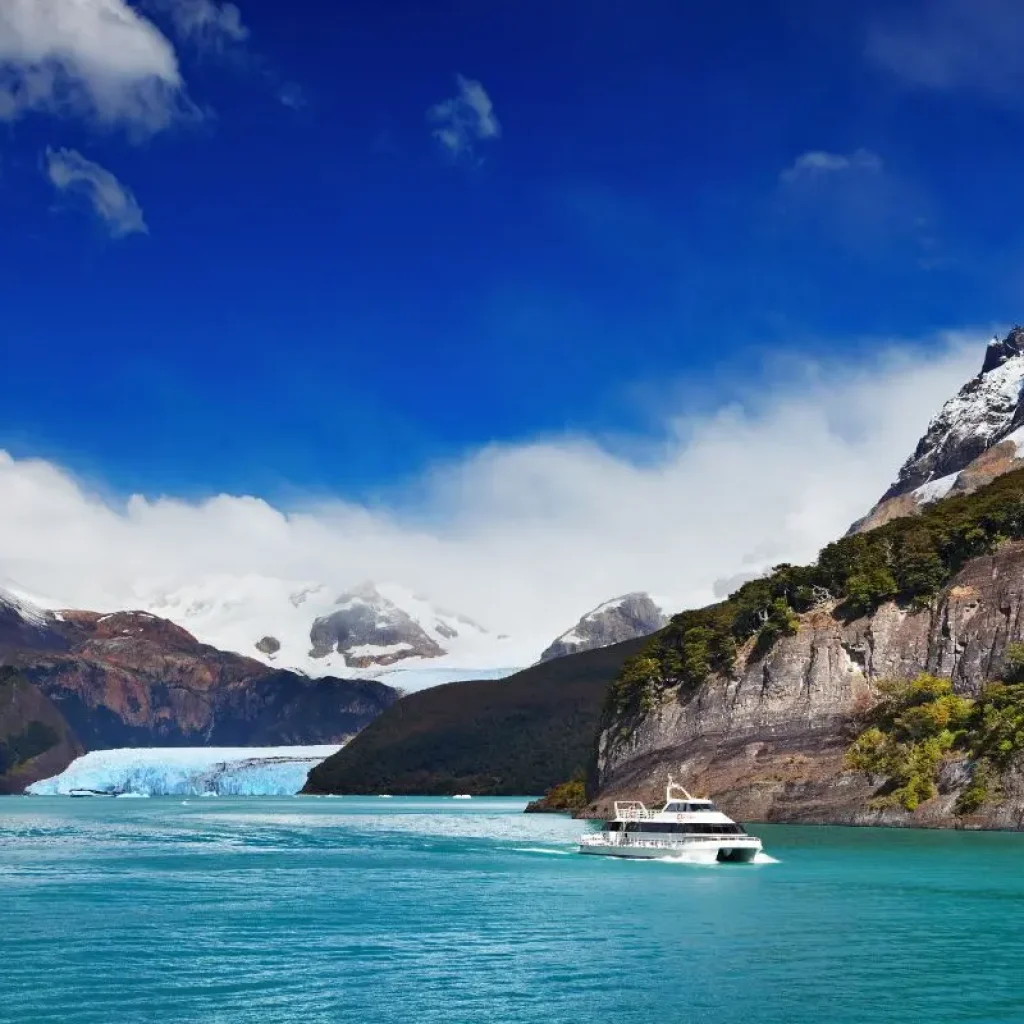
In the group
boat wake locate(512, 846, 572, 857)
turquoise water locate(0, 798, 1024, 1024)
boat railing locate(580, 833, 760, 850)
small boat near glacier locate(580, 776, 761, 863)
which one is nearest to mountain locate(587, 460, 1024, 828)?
turquoise water locate(0, 798, 1024, 1024)

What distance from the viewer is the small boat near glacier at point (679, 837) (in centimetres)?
9419

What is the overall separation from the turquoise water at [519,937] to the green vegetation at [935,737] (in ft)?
42.2

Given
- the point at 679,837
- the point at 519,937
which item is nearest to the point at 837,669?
the point at 679,837

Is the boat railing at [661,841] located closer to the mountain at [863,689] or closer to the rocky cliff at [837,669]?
the mountain at [863,689]

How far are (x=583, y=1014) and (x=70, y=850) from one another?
85490 millimetres

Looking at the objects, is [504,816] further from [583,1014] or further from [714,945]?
[583,1014]

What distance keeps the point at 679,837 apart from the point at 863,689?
48.7 meters

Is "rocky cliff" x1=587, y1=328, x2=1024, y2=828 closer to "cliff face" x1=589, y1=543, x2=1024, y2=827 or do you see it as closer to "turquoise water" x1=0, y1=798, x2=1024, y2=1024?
"cliff face" x1=589, y1=543, x2=1024, y2=827

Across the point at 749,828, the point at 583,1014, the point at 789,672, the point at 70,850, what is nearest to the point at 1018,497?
the point at 789,672

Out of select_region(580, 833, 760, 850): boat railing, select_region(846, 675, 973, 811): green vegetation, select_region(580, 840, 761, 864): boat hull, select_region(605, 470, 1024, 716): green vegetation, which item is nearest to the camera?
select_region(580, 840, 761, 864): boat hull

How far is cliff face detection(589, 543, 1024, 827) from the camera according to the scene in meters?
131

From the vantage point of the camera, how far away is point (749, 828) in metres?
129

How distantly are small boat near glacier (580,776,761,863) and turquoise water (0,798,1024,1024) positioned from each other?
2686mm

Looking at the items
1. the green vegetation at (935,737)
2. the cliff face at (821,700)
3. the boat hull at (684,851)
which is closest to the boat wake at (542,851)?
the boat hull at (684,851)
